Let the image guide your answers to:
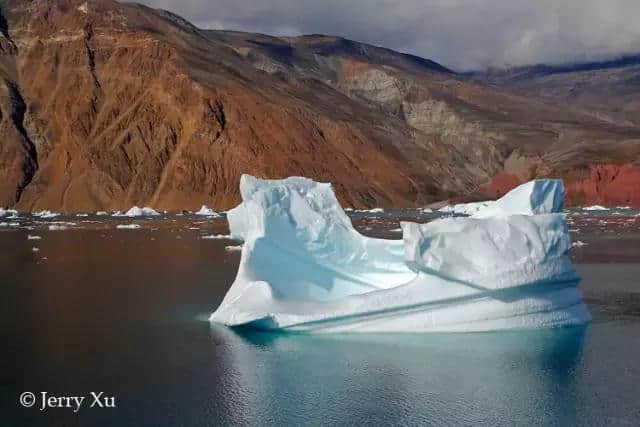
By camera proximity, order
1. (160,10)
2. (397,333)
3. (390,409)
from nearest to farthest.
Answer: (390,409) < (397,333) < (160,10)

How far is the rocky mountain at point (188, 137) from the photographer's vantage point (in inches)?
3093

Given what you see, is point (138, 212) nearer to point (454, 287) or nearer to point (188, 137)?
point (188, 137)

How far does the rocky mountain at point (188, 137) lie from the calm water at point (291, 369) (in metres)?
59.3

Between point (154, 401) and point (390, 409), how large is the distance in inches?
124

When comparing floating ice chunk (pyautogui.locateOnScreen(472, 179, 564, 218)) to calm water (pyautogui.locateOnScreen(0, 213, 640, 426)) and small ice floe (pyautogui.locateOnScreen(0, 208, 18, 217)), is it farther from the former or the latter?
small ice floe (pyautogui.locateOnScreen(0, 208, 18, 217))

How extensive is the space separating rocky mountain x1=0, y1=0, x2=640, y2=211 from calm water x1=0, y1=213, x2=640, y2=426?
5929 cm

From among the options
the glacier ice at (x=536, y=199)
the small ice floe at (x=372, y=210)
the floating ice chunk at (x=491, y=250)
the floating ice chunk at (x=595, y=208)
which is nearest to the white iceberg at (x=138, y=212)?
the small ice floe at (x=372, y=210)

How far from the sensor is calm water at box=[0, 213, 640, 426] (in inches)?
396

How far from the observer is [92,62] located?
88.6m

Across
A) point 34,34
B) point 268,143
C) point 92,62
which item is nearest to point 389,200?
point 268,143

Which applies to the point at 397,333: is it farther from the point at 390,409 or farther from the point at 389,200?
the point at 389,200

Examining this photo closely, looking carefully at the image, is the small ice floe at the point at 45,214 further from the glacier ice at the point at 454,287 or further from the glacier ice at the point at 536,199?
the glacier ice at the point at 536,199

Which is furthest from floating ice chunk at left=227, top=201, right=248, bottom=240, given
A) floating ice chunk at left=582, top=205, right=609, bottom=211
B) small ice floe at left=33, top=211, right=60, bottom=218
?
floating ice chunk at left=582, top=205, right=609, bottom=211

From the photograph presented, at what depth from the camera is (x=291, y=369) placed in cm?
1210
